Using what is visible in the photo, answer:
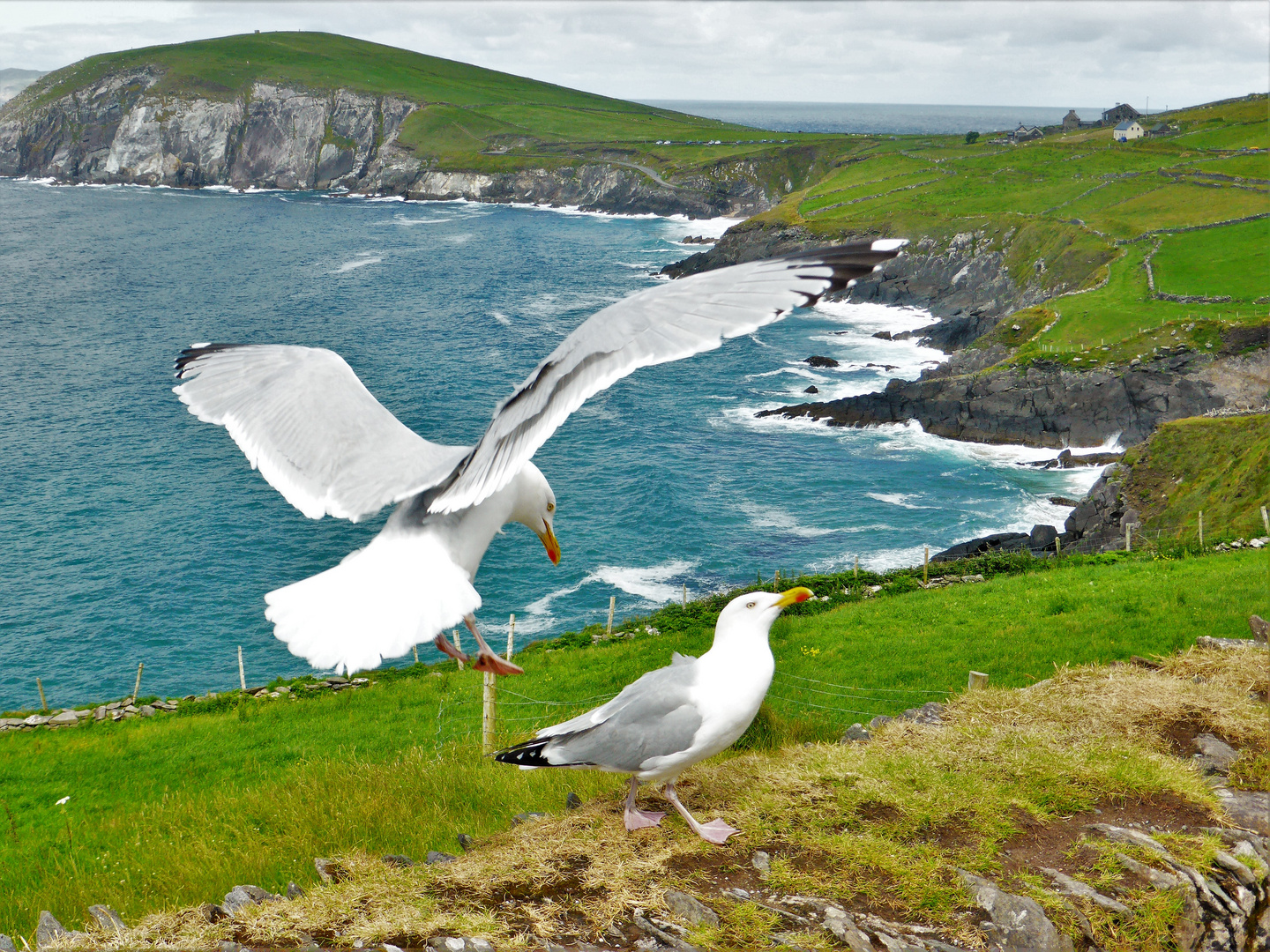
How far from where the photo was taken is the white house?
105438 mm

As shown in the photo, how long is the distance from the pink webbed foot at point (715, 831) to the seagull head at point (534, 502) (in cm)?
227

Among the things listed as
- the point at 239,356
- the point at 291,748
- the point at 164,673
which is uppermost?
the point at 239,356

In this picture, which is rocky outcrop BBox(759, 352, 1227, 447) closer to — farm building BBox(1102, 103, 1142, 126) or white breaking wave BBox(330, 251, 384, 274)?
white breaking wave BBox(330, 251, 384, 274)

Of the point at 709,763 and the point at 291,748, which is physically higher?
the point at 709,763

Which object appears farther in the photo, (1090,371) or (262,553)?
(1090,371)

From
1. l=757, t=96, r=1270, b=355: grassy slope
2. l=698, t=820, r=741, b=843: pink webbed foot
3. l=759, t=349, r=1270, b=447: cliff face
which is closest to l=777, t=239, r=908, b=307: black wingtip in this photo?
l=698, t=820, r=741, b=843: pink webbed foot

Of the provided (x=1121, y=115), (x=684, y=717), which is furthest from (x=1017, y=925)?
(x=1121, y=115)

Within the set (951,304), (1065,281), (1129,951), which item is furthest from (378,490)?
(951,304)

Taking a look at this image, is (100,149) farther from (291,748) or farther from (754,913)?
(754,913)

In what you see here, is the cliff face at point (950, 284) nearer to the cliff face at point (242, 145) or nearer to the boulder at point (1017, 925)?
the boulder at point (1017, 925)

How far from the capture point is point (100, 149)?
525ft

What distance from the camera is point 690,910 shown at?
5.78 metres

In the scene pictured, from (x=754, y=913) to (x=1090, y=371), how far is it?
45208 millimetres

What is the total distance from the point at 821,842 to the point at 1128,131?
396 ft
